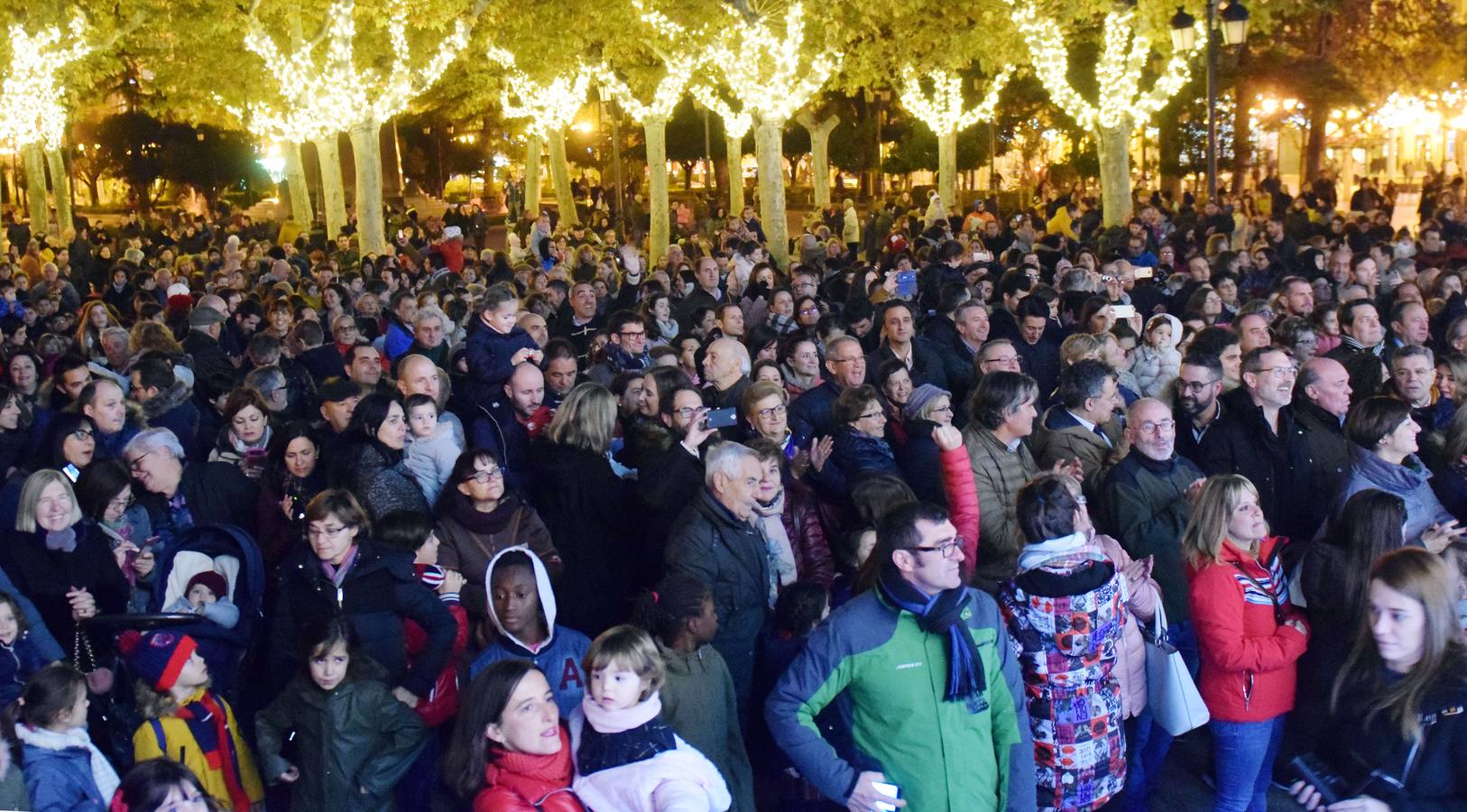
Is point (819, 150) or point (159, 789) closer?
point (159, 789)

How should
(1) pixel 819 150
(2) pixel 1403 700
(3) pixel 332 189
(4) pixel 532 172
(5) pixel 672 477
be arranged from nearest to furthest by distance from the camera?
(2) pixel 1403 700 → (5) pixel 672 477 → (3) pixel 332 189 → (1) pixel 819 150 → (4) pixel 532 172

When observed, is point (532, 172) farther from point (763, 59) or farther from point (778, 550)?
point (778, 550)

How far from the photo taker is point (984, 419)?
6.25 metres

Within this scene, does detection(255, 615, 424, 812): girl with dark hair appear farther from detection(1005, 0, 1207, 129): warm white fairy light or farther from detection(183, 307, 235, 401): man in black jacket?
detection(1005, 0, 1207, 129): warm white fairy light

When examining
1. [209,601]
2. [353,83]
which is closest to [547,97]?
[353,83]

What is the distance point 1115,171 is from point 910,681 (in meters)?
20.9

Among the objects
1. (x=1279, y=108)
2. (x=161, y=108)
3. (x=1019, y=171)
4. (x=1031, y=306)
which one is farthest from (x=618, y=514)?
(x=1019, y=171)

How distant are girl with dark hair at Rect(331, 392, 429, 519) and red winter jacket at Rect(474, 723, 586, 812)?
2152mm

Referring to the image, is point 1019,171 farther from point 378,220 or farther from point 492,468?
point 492,468

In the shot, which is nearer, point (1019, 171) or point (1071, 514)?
point (1071, 514)

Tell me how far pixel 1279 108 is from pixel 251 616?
3853cm

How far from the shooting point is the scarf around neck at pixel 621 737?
4121 mm

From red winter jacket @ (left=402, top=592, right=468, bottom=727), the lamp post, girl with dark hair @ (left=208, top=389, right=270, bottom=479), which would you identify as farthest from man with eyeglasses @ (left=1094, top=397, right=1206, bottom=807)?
the lamp post

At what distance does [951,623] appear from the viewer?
4105 mm
